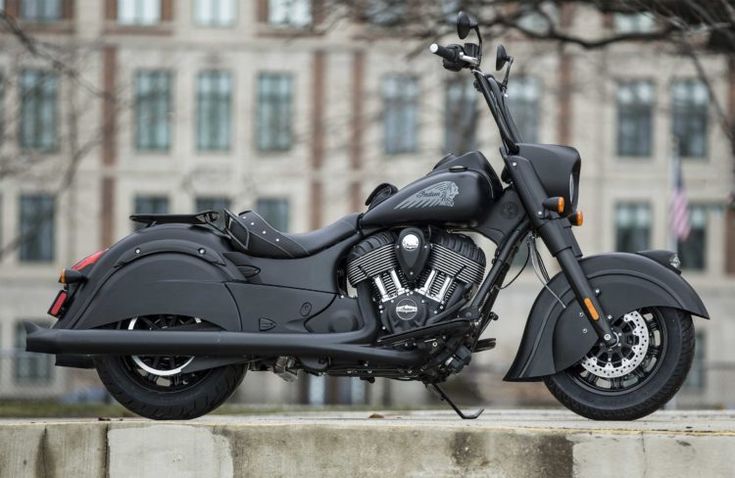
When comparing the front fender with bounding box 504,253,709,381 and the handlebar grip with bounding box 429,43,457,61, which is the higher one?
the handlebar grip with bounding box 429,43,457,61

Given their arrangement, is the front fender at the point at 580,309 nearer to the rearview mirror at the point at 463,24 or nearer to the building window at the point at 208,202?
the rearview mirror at the point at 463,24

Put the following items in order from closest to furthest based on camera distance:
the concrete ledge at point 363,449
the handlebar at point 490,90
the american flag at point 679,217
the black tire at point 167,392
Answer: the concrete ledge at point 363,449
the black tire at point 167,392
the handlebar at point 490,90
the american flag at point 679,217

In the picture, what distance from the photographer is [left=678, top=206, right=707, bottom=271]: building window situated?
147 ft

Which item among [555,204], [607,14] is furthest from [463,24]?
[607,14]

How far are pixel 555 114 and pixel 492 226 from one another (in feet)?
113

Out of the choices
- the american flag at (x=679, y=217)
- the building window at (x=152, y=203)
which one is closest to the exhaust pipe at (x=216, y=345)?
the american flag at (x=679, y=217)

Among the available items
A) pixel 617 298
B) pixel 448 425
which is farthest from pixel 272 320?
pixel 617 298

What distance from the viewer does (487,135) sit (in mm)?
41625

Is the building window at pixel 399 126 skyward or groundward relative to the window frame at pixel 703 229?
skyward

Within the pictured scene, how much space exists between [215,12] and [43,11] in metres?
5.32

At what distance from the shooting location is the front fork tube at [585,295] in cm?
742

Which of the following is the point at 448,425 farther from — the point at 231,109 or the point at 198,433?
the point at 231,109

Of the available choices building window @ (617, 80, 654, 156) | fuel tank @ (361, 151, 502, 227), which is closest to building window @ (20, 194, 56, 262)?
building window @ (617, 80, 654, 156)

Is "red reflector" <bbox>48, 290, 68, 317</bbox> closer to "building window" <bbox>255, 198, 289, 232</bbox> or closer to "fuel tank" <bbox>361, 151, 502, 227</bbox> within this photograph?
"fuel tank" <bbox>361, 151, 502, 227</bbox>
